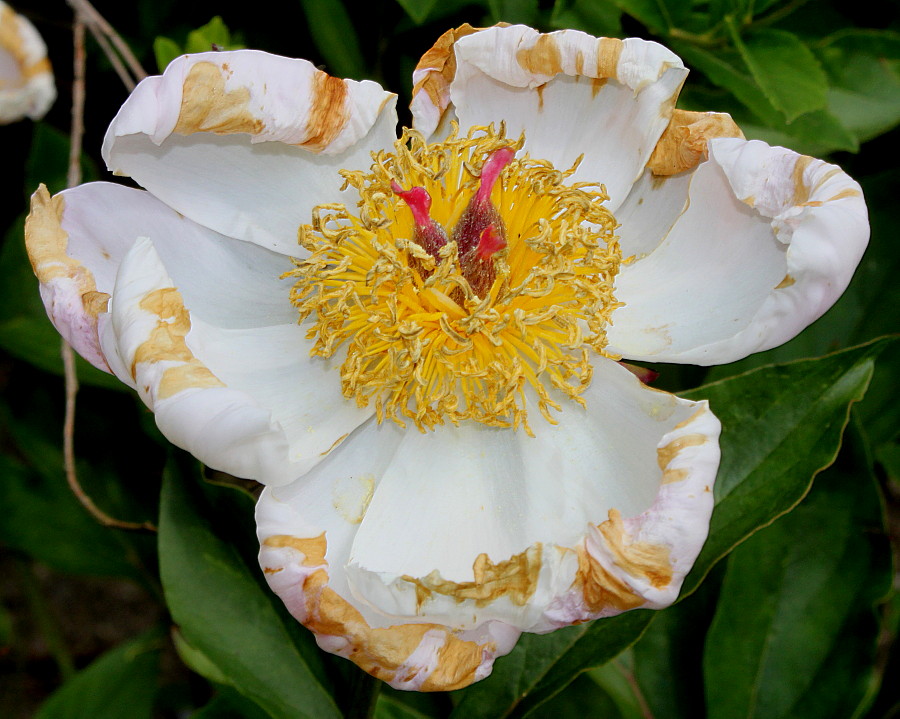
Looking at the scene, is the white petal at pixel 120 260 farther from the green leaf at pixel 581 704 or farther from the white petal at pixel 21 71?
the green leaf at pixel 581 704

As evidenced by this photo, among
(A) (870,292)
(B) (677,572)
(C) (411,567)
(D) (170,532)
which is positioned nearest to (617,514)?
(B) (677,572)

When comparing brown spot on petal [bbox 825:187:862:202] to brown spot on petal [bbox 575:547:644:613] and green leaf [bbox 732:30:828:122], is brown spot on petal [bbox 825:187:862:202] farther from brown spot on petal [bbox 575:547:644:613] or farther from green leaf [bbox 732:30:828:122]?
brown spot on petal [bbox 575:547:644:613]

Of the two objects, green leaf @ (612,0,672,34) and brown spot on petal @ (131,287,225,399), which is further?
green leaf @ (612,0,672,34)

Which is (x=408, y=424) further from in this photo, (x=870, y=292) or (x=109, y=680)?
(x=109, y=680)

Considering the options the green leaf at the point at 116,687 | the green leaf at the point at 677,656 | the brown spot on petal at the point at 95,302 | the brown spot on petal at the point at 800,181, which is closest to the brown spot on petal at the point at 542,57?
the brown spot on petal at the point at 800,181

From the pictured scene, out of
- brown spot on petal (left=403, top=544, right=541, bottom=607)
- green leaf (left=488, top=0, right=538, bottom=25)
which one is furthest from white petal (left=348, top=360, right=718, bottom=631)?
green leaf (left=488, top=0, right=538, bottom=25)

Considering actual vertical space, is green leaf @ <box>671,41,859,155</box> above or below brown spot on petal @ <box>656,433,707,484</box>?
above
